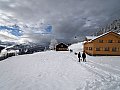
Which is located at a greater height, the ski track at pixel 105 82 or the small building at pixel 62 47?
the small building at pixel 62 47

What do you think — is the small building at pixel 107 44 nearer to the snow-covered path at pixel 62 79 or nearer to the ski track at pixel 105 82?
the snow-covered path at pixel 62 79

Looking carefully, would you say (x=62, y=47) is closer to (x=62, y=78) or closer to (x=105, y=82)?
(x=62, y=78)

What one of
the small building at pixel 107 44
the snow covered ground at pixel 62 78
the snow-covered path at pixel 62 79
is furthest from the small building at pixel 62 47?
the snow-covered path at pixel 62 79

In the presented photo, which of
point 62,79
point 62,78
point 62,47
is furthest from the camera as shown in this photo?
point 62,47

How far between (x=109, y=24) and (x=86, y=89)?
16409cm

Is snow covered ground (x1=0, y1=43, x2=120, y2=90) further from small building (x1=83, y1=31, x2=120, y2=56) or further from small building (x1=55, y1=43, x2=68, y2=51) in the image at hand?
small building (x1=55, y1=43, x2=68, y2=51)

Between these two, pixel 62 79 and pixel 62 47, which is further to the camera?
pixel 62 47

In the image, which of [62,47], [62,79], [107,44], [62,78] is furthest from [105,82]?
[62,47]

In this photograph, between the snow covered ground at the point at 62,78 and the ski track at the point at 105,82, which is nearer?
the ski track at the point at 105,82

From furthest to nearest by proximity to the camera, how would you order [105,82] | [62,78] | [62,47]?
1. [62,47]
2. [62,78]
3. [105,82]

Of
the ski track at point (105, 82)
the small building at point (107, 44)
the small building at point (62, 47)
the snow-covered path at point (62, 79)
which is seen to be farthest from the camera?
the small building at point (62, 47)

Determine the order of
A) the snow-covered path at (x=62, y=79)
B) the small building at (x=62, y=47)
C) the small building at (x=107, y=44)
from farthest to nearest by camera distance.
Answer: the small building at (x=62, y=47), the small building at (x=107, y=44), the snow-covered path at (x=62, y=79)

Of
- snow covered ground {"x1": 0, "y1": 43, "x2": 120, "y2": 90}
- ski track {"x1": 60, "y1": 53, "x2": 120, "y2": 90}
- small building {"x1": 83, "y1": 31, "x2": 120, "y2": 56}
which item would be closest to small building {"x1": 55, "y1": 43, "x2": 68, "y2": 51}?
small building {"x1": 83, "y1": 31, "x2": 120, "y2": 56}

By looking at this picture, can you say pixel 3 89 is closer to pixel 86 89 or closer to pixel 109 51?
pixel 86 89
